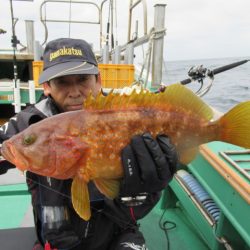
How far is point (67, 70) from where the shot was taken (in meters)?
1.98

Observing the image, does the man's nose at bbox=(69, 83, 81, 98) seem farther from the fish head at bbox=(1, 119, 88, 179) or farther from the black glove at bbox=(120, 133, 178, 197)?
the black glove at bbox=(120, 133, 178, 197)

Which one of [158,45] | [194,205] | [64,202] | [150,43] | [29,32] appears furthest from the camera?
[29,32]

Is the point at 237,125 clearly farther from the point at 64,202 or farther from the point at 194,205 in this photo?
the point at 194,205

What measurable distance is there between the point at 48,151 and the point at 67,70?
0.70m

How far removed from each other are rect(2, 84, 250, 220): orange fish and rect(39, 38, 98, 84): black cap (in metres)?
0.56

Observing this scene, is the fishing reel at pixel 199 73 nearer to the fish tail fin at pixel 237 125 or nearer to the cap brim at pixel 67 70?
the cap brim at pixel 67 70

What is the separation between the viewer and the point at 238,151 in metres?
2.28

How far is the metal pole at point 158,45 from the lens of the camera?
477 cm

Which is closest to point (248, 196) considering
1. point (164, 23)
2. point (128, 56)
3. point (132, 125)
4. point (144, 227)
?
point (132, 125)

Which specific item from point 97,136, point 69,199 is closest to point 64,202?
point 69,199

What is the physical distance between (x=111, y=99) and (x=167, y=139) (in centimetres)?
37

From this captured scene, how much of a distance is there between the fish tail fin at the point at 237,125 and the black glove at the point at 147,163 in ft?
0.97

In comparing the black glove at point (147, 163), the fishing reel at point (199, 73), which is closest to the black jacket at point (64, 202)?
the black glove at point (147, 163)

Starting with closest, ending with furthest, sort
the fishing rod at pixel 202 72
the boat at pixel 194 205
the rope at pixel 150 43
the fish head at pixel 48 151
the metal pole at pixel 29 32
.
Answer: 1. the fish head at pixel 48 151
2. the boat at pixel 194 205
3. the fishing rod at pixel 202 72
4. the rope at pixel 150 43
5. the metal pole at pixel 29 32
